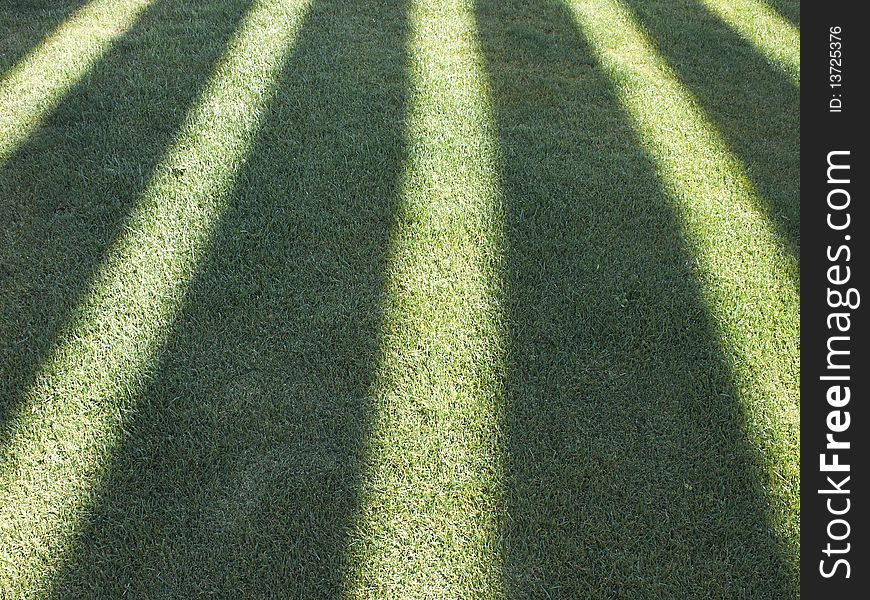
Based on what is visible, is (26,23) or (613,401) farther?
(26,23)

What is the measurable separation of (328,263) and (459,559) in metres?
1.02

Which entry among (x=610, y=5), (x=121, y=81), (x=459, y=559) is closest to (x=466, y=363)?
(x=459, y=559)

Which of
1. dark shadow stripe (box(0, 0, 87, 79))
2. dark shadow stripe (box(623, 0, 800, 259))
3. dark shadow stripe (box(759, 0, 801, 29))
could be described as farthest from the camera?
dark shadow stripe (box(759, 0, 801, 29))

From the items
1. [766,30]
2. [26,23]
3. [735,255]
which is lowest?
[735,255]

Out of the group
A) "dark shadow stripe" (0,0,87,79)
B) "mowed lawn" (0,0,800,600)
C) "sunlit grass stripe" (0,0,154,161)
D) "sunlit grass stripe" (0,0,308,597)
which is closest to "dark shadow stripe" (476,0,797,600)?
"mowed lawn" (0,0,800,600)

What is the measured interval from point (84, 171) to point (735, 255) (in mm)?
2156

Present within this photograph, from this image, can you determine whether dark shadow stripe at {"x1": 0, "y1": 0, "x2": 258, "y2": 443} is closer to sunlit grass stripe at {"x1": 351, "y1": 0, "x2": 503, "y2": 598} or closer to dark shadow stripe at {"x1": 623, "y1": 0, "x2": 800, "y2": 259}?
sunlit grass stripe at {"x1": 351, "y1": 0, "x2": 503, "y2": 598}

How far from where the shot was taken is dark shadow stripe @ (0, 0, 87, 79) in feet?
10.9

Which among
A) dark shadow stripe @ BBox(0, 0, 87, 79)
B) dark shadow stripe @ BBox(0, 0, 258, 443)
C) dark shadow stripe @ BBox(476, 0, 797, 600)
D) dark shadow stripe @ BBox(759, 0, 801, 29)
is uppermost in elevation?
dark shadow stripe @ BBox(0, 0, 87, 79)

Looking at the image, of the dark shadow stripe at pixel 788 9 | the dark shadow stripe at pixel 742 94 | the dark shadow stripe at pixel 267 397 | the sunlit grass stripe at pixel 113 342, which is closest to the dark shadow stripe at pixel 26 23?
the sunlit grass stripe at pixel 113 342

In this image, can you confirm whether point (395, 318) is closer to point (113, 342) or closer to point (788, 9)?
point (113, 342)

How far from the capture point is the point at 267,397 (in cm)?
195

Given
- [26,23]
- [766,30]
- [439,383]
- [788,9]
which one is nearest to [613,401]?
[439,383]

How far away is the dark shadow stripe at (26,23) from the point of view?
3326 mm
